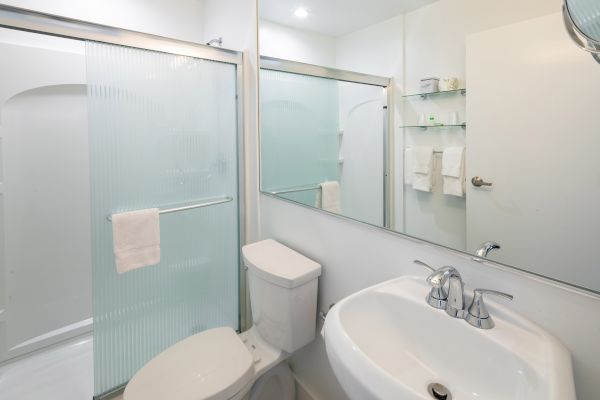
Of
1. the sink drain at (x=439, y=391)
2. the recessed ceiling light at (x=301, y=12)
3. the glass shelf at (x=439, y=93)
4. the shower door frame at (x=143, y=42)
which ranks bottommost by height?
the sink drain at (x=439, y=391)

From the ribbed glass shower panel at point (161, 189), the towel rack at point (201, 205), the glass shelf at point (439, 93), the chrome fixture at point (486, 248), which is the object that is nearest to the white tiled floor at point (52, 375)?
the ribbed glass shower panel at point (161, 189)

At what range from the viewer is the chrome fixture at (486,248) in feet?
2.49

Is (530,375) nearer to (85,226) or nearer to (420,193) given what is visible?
(420,193)

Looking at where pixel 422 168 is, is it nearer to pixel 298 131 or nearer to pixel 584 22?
pixel 584 22

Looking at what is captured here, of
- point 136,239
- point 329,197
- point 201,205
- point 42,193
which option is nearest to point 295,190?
point 329,197

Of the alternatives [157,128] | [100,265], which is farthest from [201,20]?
[100,265]

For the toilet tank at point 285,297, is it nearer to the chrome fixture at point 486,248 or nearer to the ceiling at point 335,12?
the chrome fixture at point 486,248

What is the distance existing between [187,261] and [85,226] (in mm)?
946

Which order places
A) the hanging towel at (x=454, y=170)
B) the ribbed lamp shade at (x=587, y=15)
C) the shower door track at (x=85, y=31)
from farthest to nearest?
the shower door track at (x=85, y=31), the hanging towel at (x=454, y=170), the ribbed lamp shade at (x=587, y=15)

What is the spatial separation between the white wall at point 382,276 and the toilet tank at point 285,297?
8 cm

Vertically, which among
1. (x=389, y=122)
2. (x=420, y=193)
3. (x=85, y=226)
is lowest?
(x=85, y=226)

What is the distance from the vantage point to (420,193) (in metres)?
0.95

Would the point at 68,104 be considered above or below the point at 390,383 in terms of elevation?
above

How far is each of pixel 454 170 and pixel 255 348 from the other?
1.13 metres
